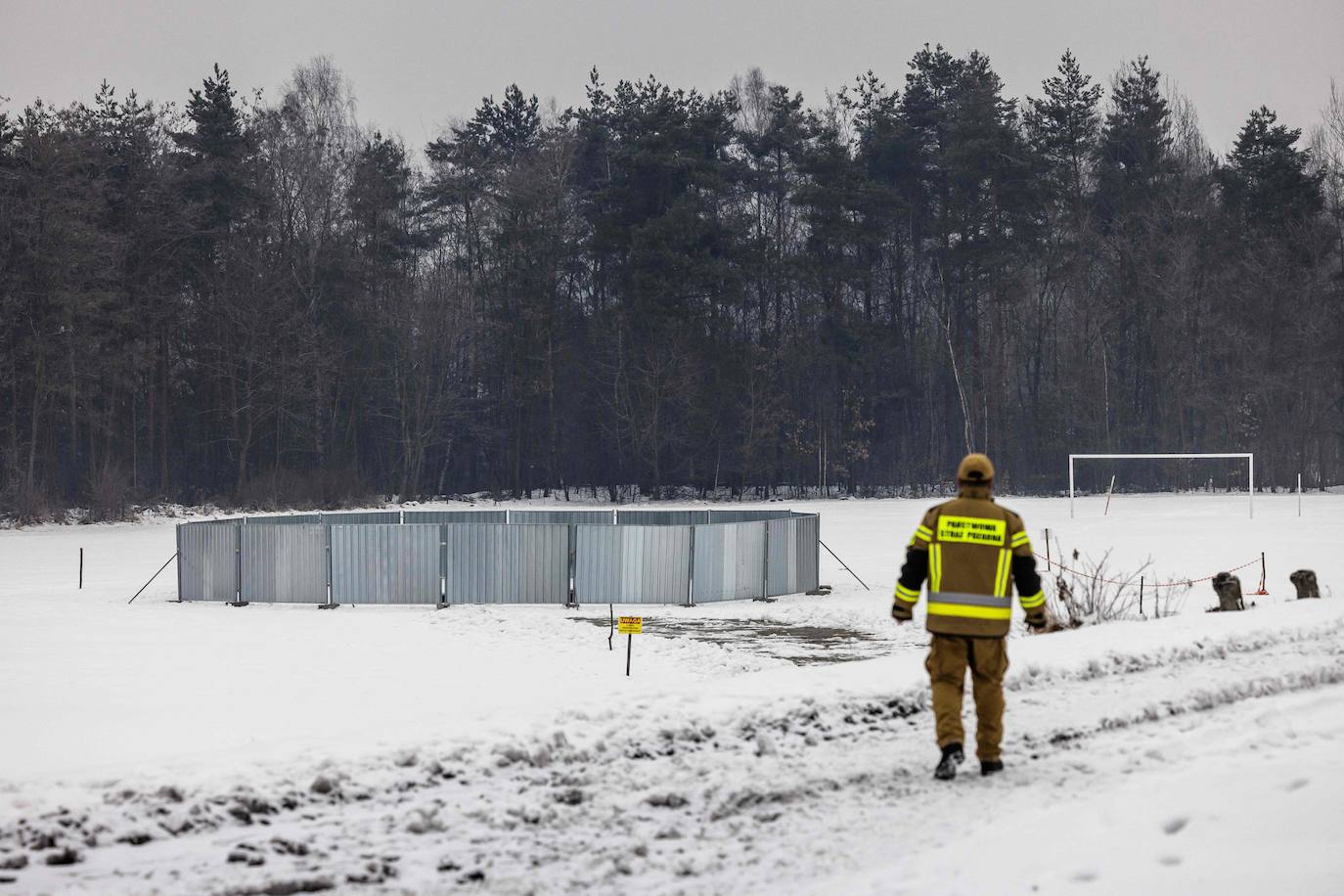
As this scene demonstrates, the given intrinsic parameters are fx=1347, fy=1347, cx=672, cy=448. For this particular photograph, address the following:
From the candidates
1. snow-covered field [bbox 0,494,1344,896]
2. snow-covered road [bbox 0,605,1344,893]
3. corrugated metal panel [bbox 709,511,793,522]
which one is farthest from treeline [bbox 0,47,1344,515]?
snow-covered road [bbox 0,605,1344,893]

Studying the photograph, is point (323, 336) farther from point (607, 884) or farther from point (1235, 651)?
point (607, 884)

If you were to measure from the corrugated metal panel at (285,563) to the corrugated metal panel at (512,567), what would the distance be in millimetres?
2101

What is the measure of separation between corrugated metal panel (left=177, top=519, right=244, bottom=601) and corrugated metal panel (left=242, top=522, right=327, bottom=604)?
219 millimetres

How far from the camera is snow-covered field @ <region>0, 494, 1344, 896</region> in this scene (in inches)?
253

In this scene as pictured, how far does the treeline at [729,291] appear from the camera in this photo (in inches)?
2264

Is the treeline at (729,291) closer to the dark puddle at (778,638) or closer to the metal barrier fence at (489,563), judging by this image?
the metal barrier fence at (489,563)

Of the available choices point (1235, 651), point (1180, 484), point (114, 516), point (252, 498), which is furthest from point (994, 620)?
point (1180, 484)

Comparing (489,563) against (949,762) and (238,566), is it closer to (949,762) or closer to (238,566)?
(238,566)

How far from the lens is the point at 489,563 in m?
21.2

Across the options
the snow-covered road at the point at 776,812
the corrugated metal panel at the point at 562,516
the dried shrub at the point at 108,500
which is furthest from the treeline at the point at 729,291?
the snow-covered road at the point at 776,812

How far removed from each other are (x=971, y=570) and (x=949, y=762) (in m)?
1.15

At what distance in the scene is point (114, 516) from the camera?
45406mm

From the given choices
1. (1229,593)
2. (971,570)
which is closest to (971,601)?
(971,570)

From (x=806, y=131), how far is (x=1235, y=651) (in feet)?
172
